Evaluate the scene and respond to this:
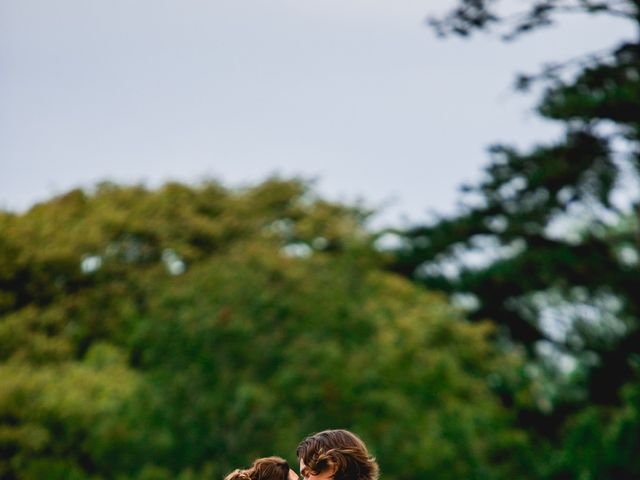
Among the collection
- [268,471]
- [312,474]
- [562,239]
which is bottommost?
[562,239]

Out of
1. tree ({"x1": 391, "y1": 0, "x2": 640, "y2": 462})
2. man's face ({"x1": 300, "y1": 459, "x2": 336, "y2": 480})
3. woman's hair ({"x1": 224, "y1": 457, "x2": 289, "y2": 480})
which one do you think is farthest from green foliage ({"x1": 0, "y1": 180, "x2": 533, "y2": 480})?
man's face ({"x1": 300, "y1": 459, "x2": 336, "y2": 480})

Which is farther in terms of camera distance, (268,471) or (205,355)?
(205,355)

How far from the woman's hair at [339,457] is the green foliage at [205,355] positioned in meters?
13.0

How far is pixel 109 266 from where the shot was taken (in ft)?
63.4

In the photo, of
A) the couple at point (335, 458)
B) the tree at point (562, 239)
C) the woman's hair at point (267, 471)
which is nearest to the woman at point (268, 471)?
the woman's hair at point (267, 471)

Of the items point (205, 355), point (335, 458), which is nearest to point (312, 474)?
point (335, 458)

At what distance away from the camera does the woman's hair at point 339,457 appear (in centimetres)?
359

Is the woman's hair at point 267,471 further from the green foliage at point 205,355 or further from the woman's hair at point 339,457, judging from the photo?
the green foliage at point 205,355

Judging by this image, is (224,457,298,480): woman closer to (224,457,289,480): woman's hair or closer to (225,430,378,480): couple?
(224,457,289,480): woman's hair

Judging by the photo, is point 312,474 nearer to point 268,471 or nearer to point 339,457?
point 339,457

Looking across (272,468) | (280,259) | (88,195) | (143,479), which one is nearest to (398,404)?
(280,259)

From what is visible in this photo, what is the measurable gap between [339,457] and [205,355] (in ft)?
45.6

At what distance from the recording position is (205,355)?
682 inches

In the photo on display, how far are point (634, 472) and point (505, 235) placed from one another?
517 centimetres
